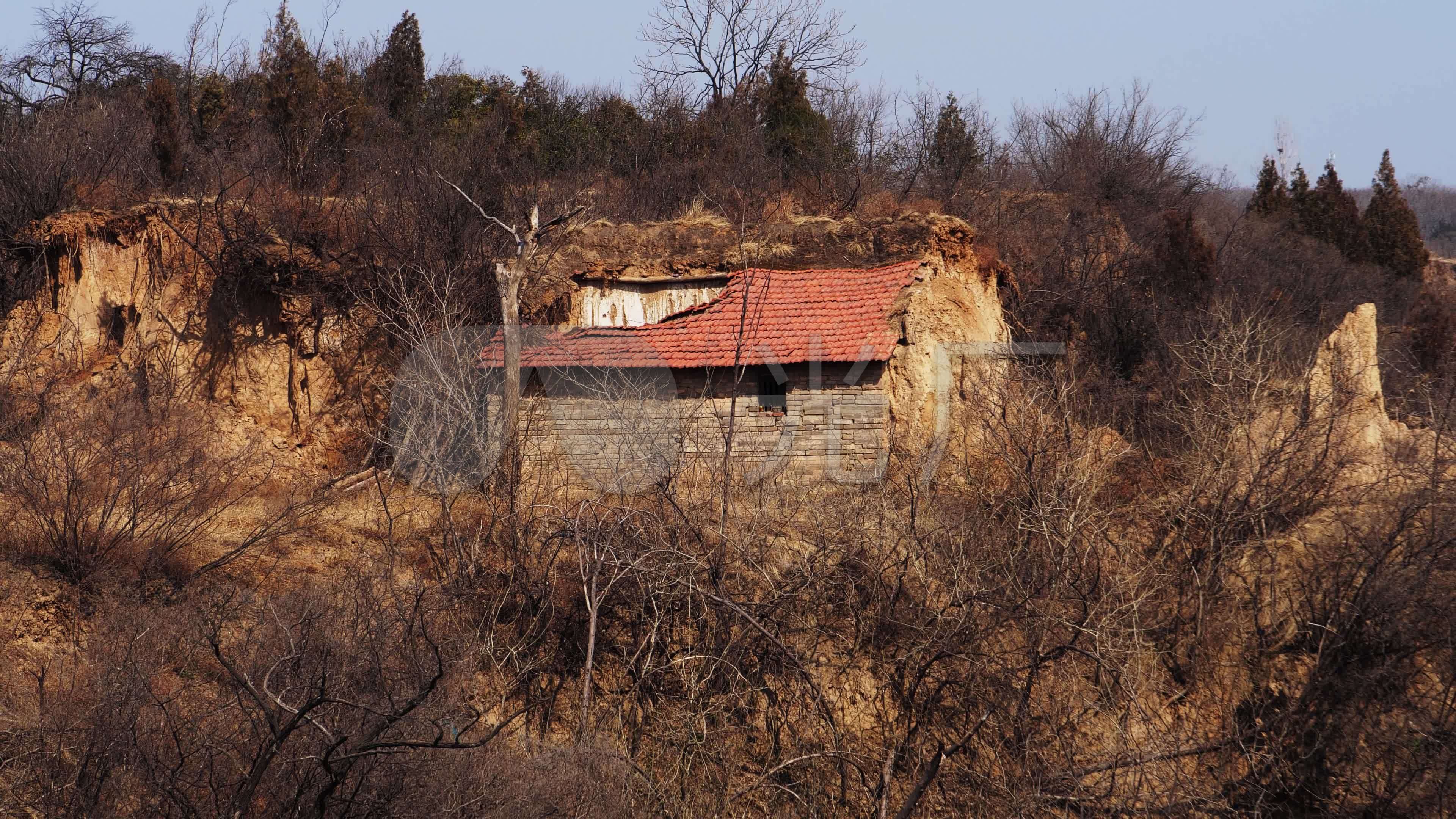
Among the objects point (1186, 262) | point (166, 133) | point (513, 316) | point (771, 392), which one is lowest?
point (771, 392)

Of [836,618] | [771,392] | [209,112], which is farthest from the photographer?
[209,112]

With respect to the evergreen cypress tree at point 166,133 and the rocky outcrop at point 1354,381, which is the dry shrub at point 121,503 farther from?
the rocky outcrop at point 1354,381

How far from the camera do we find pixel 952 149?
24.2 meters

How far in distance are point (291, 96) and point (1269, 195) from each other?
21536 mm

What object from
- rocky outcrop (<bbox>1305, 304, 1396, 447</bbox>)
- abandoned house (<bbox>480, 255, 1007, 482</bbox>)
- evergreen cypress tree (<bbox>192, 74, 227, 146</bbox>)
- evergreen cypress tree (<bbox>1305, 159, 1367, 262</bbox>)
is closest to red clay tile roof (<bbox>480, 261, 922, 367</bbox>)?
abandoned house (<bbox>480, 255, 1007, 482</bbox>)

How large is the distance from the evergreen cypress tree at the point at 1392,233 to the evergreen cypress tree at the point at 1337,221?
22 centimetres

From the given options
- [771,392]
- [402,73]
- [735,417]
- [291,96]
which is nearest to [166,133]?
[291,96]

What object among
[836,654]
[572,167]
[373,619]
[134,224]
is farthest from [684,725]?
[572,167]

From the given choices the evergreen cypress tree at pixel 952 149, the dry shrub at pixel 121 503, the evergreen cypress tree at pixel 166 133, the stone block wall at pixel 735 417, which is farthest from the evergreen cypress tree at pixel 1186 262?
the evergreen cypress tree at pixel 166 133

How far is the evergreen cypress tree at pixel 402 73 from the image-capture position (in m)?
22.8

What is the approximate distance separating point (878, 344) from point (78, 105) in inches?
610

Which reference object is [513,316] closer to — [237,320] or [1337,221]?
[237,320]

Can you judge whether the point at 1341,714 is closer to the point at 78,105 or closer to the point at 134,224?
the point at 134,224

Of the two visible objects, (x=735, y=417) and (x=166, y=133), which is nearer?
(x=735, y=417)
